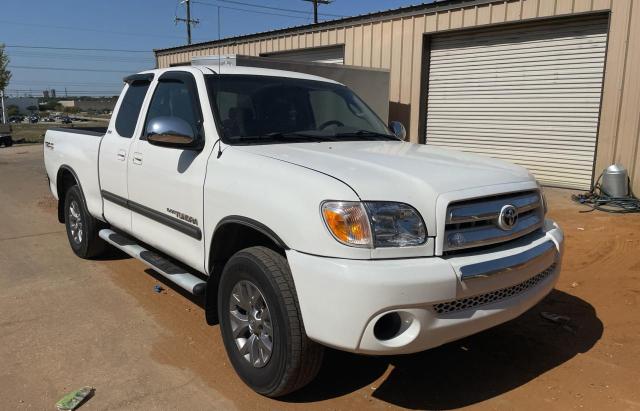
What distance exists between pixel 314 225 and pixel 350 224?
0.18 m

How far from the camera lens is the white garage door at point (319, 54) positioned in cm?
1488

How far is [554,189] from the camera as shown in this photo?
34.8 feet

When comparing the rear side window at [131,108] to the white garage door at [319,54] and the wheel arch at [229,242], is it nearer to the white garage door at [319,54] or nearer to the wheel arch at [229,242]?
the wheel arch at [229,242]

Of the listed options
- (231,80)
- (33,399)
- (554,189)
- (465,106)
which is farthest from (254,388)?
(465,106)

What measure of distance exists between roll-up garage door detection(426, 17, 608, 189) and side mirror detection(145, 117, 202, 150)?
8866 millimetres

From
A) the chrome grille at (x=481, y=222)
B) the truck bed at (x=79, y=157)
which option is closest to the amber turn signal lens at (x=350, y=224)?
the chrome grille at (x=481, y=222)

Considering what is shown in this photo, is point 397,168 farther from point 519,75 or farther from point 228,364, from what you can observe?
point 519,75

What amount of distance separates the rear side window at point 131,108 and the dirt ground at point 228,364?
1.47 meters

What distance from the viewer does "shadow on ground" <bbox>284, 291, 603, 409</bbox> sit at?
127 inches

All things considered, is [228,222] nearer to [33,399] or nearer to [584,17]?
[33,399]

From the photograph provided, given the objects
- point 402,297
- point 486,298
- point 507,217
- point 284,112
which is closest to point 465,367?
point 486,298

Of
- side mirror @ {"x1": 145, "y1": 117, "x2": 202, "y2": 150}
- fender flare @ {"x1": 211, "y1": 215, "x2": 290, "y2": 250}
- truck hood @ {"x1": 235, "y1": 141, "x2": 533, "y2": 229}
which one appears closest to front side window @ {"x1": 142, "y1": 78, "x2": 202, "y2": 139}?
side mirror @ {"x1": 145, "y1": 117, "x2": 202, "y2": 150}

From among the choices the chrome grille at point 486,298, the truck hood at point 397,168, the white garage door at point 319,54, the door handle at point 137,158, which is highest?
the white garage door at point 319,54

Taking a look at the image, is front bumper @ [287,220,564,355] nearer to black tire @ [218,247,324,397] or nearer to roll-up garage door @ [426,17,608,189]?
black tire @ [218,247,324,397]
